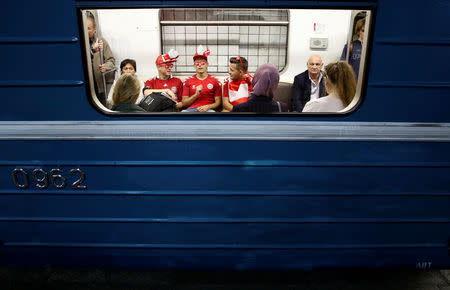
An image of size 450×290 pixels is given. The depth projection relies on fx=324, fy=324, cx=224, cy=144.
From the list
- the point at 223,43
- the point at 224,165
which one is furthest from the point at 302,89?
the point at 224,165

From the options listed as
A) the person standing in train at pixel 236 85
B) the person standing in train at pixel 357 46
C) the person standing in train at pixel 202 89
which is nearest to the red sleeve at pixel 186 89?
the person standing in train at pixel 202 89

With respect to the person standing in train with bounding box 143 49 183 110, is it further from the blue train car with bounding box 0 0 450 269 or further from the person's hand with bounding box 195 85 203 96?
the blue train car with bounding box 0 0 450 269

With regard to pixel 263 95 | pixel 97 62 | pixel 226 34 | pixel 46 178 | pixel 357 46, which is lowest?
pixel 46 178

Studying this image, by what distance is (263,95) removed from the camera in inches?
85.1

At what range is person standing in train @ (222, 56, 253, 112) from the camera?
3416 millimetres

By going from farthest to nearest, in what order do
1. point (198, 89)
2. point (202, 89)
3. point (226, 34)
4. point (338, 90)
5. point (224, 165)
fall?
point (226, 34)
point (202, 89)
point (198, 89)
point (338, 90)
point (224, 165)

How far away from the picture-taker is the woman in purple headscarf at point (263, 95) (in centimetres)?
210

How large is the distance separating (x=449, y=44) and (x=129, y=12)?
144 inches

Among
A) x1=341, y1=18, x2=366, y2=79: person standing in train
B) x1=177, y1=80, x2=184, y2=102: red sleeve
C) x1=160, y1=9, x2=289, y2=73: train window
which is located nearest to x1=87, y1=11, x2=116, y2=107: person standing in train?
x1=177, y1=80, x2=184, y2=102: red sleeve

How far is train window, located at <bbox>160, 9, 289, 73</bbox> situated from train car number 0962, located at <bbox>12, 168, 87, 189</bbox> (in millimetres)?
2739

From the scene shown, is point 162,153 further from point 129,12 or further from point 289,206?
point 129,12

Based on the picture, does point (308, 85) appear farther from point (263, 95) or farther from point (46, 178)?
point (46, 178)

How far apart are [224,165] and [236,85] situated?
5.50ft

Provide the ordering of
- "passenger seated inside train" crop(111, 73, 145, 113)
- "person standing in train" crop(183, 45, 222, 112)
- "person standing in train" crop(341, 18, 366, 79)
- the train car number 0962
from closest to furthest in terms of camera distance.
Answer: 1. the train car number 0962
2. "passenger seated inside train" crop(111, 73, 145, 113)
3. "person standing in train" crop(341, 18, 366, 79)
4. "person standing in train" crop(183, 45, 222, 112)
